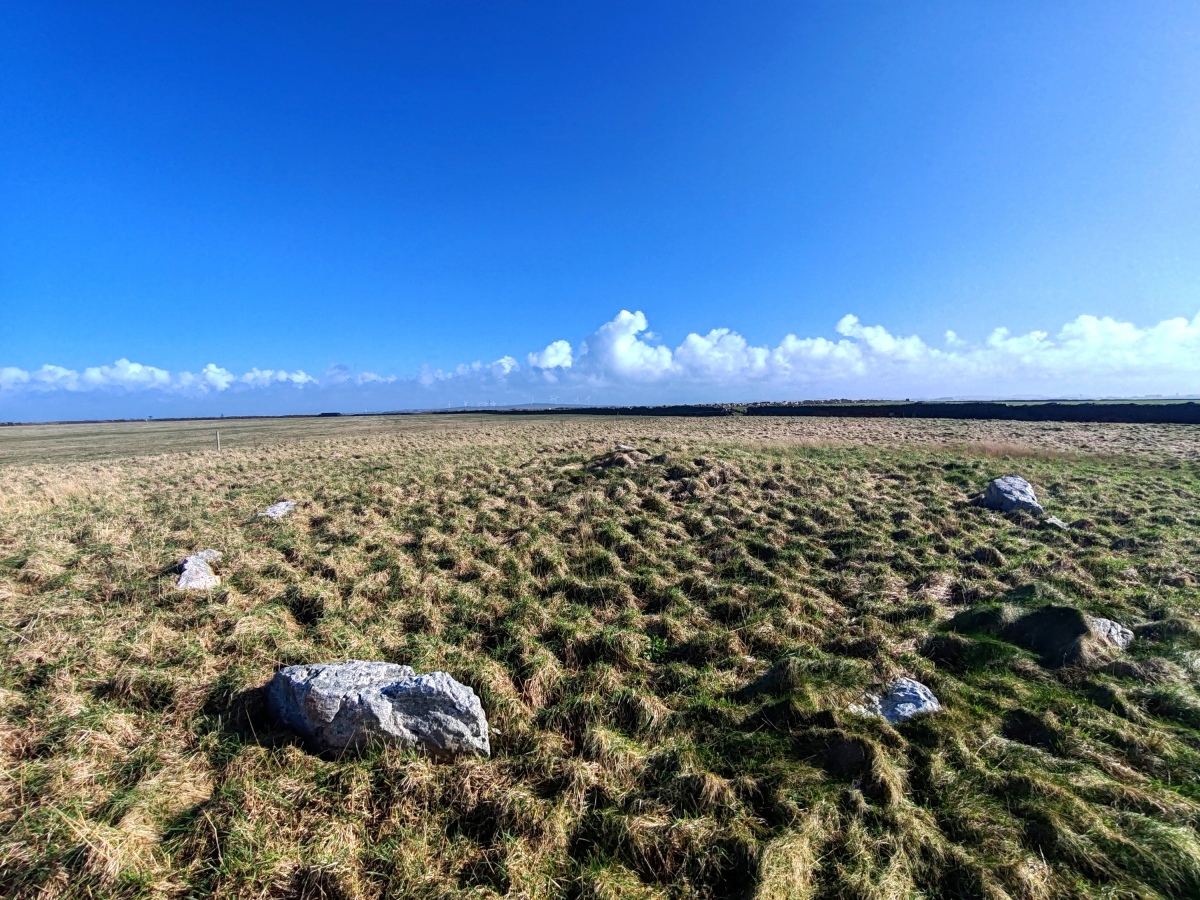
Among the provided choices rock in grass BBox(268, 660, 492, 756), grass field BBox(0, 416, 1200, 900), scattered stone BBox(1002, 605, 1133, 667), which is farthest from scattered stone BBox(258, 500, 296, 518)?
scattered stone BBox(1002, 605, 1133, 667)

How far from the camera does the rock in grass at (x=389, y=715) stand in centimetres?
509

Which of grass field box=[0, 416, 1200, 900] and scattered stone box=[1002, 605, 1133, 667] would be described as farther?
scattered stone box=[1002, 605, 1133, 667]

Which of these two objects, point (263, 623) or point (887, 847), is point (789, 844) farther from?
point (263, 623)

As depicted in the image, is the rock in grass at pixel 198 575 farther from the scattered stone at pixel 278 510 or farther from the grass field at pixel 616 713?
the scattered stone at pixel 278 510

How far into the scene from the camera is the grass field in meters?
3.88

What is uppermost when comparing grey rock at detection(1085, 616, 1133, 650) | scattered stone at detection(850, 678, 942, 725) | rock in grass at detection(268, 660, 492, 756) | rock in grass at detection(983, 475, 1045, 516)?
rock in grass at detection(983, 475, 1045, 516)

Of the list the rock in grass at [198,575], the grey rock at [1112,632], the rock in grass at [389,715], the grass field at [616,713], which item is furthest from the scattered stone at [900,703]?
the rock in grass at [198,575]

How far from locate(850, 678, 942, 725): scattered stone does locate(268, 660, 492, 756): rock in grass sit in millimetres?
4536

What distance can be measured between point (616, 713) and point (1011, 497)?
15.0 meters

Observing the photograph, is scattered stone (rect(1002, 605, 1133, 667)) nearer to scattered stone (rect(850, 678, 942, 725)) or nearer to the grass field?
the grass field

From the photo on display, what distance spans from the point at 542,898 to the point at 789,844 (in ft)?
6.72

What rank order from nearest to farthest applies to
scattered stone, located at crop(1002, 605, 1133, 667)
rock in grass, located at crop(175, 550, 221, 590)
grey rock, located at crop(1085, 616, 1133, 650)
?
scattered stone, located at crop(1002, 605, 1133, 667)
grey rock, located at crop(1085, 616, 1133, 650)
rock in grass, located at crop(175, 550, 221, 590)

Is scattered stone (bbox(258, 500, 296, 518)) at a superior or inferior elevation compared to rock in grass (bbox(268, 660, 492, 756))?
superior

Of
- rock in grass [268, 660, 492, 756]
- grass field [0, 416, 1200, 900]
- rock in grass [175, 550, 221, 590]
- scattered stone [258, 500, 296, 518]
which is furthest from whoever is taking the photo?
scattered stone [258, 500, 296, 518]
